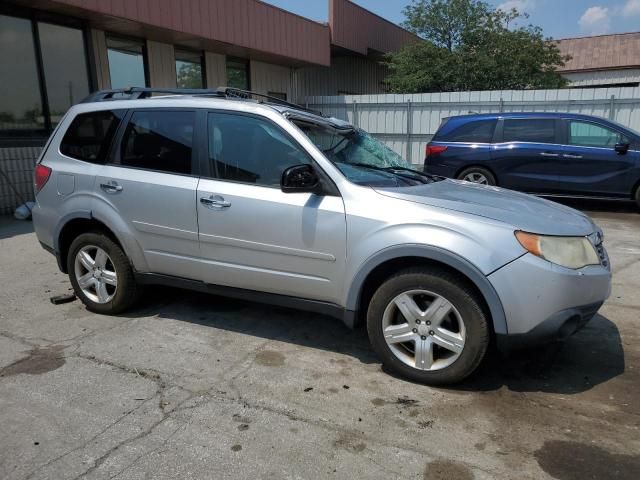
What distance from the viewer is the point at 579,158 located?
8859 millimetres

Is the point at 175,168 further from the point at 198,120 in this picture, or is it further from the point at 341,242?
the point at 341,242

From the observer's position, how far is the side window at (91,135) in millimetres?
4207

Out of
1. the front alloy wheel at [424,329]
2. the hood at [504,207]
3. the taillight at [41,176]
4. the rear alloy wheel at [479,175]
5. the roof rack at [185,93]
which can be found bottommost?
the front alloy wheel at [424,329]

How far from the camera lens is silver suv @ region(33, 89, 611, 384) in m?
2.95

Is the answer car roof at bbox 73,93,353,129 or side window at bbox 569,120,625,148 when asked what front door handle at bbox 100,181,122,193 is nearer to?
car roof at bbox 73,93,353,129

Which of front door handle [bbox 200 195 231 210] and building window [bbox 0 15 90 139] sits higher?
building window [bbox 0 15 90 139]

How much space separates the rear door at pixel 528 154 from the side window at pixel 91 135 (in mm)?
7242

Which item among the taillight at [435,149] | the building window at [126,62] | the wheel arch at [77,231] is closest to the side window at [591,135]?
the taillight at [435,149]

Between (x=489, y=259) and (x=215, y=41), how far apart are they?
10777 millimetres

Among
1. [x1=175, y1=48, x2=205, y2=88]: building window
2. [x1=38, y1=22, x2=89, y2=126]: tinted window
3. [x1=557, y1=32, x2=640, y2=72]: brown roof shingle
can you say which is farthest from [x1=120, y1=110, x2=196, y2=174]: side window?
[x1=557, y1=32, x2=640, y2=72]: brown roof shingle

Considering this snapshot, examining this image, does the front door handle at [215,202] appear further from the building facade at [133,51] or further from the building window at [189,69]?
the building window at [189,69]

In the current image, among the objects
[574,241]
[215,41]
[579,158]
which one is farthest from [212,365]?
[215,41]

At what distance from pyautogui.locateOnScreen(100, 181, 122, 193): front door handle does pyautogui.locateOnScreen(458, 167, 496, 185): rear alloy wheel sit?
708 cm

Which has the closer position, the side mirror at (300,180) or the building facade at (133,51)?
the side mirror at (300,180)
